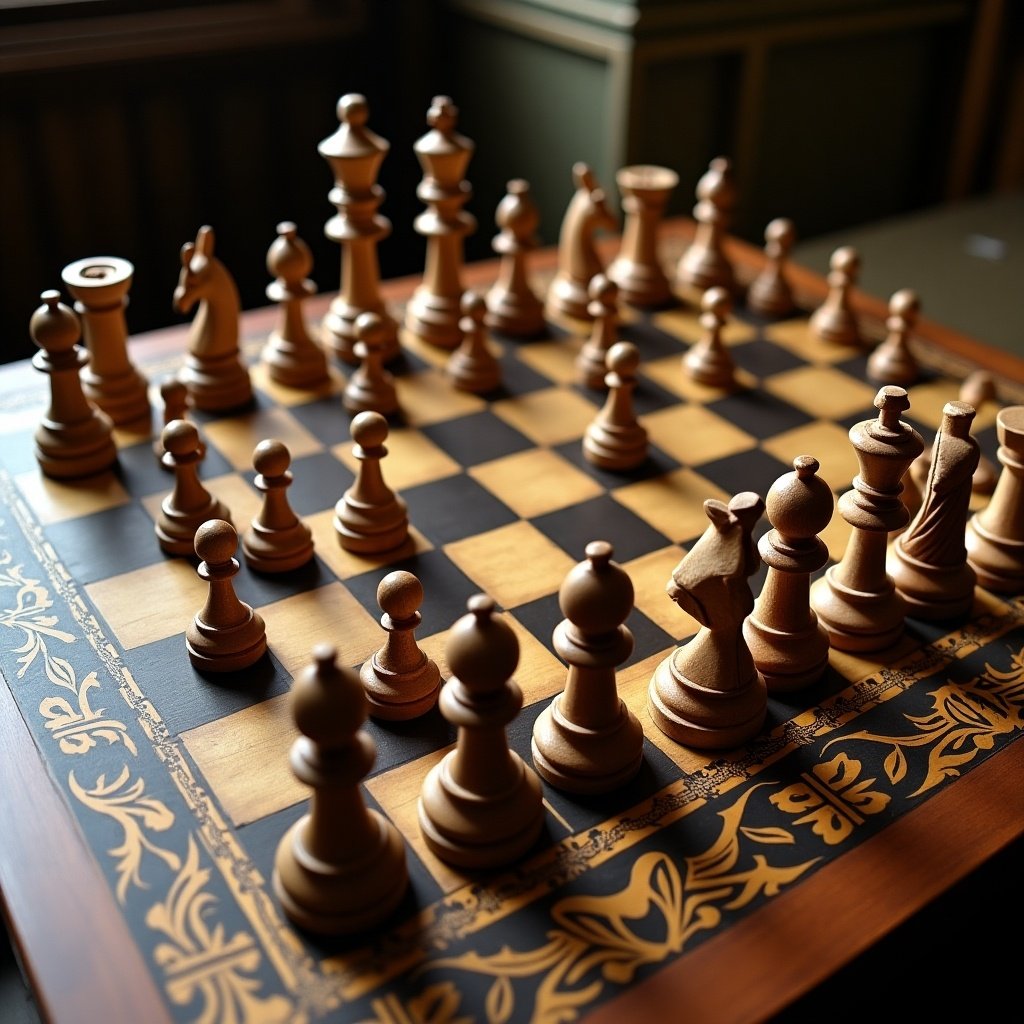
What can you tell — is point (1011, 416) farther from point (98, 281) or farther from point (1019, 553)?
point (98, 281)

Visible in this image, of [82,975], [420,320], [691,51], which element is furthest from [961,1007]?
[691,51]

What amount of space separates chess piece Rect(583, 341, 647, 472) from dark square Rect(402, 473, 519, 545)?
0.20m

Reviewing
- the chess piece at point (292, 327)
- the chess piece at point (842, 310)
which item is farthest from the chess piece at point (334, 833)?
the chess piece at point (842, 310)

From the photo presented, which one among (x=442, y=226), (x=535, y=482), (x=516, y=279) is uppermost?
(x=442, y=226)

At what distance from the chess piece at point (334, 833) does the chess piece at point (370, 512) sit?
554 millimetres

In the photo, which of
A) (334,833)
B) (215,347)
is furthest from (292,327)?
(334,833)

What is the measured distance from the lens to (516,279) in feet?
7.40

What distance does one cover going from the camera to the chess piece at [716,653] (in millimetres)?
1206

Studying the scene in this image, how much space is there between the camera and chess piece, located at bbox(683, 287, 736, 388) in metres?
2.06

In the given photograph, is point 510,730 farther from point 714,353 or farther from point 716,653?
point 714,353

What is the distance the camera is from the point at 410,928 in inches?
42.1

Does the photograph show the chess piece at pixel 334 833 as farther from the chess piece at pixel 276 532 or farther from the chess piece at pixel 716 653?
the chess piece at pixel 276 532

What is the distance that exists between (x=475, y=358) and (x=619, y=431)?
0.36m

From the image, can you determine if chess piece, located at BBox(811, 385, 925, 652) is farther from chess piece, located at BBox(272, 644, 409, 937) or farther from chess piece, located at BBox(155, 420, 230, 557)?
chess piece, located at BBox(155, 420, 230, 557)
